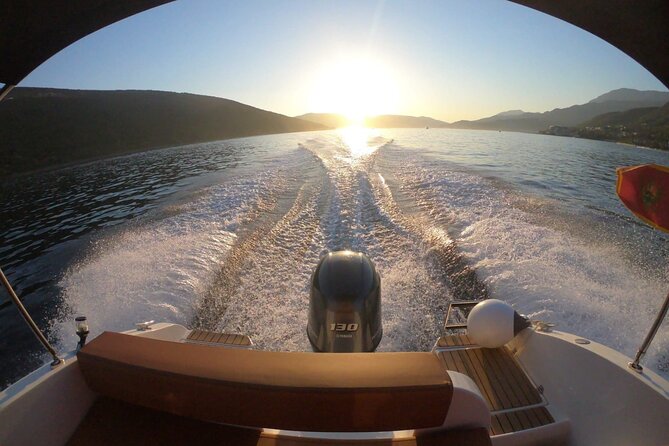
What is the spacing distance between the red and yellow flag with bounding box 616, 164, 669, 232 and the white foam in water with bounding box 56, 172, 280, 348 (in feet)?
13.4

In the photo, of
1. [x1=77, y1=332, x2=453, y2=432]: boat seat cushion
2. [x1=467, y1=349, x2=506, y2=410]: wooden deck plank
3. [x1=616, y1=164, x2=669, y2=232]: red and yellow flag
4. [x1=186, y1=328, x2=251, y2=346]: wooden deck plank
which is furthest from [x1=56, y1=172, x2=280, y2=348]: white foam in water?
[x1=616, y1=164, x2=669, y2=232]: red and yellow flag

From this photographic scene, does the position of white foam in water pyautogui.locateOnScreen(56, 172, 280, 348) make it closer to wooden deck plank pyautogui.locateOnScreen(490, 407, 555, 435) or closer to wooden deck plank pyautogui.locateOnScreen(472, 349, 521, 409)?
wooden deck plank pyautogui.locateOnScreen(472, 349, 521, 409)

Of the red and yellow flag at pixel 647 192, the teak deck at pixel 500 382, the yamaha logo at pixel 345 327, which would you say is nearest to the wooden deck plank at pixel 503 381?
the teak deck at pixel 500 382

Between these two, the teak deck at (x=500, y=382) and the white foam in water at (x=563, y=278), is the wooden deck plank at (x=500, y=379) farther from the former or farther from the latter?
the white foam in water at (x=563, y=278)

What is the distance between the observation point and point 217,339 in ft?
10.2

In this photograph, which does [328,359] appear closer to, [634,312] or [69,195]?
[634,312]

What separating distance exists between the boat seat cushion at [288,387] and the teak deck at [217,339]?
147 cm

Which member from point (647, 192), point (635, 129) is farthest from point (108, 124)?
point (635, 129)

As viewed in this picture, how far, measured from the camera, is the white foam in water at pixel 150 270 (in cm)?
405

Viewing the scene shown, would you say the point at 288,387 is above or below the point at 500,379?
above

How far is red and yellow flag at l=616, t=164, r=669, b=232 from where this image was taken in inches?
48.3

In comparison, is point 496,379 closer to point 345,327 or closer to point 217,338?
point 345,327

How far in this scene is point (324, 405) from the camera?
54.4 inches

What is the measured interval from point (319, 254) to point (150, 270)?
8.05 feet
